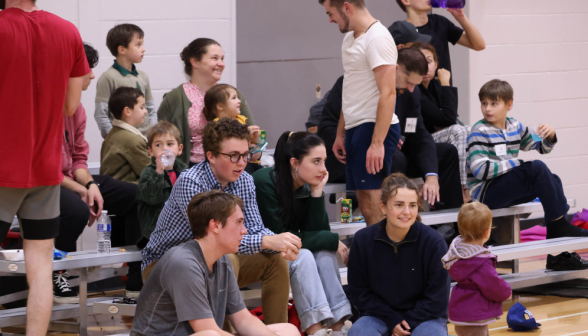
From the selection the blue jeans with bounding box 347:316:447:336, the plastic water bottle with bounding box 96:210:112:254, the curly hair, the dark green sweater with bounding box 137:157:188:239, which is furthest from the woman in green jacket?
the blue jeans with bounding box 347:316:447:336

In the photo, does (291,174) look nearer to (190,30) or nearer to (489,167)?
(489,167)

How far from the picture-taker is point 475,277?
295cm

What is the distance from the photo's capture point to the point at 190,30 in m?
4.70

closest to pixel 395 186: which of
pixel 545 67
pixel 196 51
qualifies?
pixel 196 51

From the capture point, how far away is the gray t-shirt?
2.20 metres

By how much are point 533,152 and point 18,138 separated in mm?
4411

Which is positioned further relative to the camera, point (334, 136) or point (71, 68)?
point (334, 136)

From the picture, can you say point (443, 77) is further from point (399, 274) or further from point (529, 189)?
point (399, 274)

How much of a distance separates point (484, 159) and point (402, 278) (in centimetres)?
157

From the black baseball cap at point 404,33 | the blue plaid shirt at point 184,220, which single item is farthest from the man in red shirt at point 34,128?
the black baseball cap at point 404,33

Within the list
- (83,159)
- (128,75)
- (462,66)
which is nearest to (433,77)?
(462,66)

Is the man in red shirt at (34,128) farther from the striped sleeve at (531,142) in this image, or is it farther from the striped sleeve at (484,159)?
the striped sleeve at (531,142)

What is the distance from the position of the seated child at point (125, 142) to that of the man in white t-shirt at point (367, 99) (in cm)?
107

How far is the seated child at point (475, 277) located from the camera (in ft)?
9.61
